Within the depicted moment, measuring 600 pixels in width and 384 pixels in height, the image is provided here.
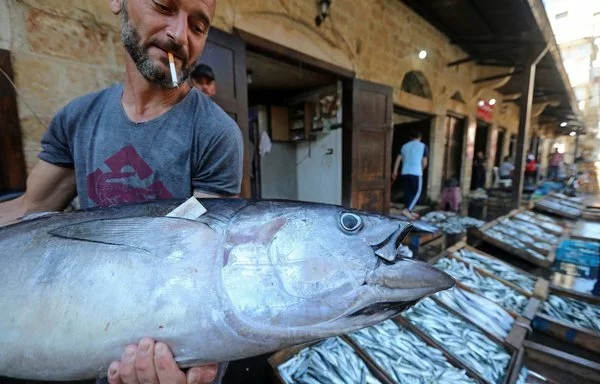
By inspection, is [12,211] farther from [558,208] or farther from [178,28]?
[558,208]

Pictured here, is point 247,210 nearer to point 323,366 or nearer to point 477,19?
point 323,366

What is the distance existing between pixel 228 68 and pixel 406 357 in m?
3.40

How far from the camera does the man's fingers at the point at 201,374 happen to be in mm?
773

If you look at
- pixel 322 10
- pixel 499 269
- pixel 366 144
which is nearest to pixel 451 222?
pixel 499 269

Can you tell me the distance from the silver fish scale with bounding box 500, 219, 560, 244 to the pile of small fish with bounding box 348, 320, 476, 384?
14.4 feet

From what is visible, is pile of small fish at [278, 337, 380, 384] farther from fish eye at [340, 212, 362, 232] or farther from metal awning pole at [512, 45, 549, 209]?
metal awning pole at [512, 45, 549, 209]

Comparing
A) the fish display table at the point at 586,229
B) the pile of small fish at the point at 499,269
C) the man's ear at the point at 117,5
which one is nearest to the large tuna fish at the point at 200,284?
the man's ear at the point at 117,5

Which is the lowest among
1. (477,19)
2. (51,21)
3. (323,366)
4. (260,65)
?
(323,366)

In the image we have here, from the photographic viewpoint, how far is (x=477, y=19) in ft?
20.3

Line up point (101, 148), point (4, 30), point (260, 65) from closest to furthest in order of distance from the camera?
point (101, 148) < point (4, 30) < point (260, 65)

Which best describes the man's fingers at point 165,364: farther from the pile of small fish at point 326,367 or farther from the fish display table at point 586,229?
the fish display table at point 586,229

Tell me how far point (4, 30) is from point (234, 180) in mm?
2253

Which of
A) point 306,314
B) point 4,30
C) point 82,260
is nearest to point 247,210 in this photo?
point 306,314

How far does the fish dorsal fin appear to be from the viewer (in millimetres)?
771
